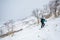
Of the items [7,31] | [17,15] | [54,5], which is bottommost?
[7,31]

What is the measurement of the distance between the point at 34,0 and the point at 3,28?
1181 mm

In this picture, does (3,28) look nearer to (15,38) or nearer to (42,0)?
(15,38)

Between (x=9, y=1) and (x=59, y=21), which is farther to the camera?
(x=9, y=1)

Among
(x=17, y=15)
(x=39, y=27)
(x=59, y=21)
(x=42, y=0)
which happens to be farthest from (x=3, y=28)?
(x=59, y=21)

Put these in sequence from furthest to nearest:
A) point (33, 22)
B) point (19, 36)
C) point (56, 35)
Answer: point (33, 22), point (19, 36), point (56, 35)

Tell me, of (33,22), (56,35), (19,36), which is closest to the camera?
(56,35)

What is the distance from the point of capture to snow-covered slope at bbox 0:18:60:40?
269cm

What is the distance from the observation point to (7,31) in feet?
12.1

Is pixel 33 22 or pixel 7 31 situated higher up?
pixel 33 22

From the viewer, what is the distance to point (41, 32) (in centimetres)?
295

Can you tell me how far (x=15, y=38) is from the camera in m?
3.14

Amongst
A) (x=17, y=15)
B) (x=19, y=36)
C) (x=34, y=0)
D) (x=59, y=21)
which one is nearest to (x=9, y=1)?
(x=17, y=15)

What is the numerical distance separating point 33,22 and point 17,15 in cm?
48

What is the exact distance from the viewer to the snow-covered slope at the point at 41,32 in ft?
8.83
